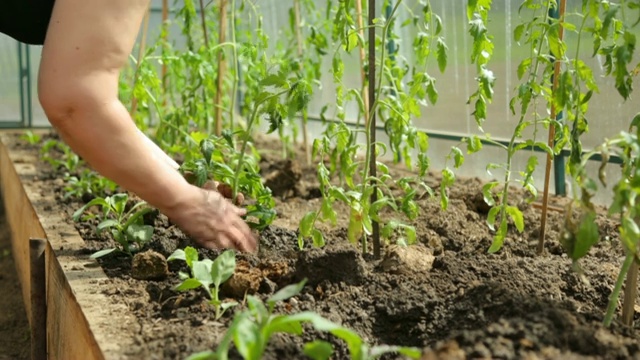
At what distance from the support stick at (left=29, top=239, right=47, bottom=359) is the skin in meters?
0.63

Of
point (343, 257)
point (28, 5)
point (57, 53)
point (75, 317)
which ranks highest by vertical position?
point (28, 5)

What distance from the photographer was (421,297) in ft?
6.26

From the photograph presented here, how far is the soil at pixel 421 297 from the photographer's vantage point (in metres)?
1.46

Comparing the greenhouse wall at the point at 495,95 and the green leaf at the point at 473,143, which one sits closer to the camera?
the green leaf at the point at 473,143

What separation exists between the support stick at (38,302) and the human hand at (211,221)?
536mm

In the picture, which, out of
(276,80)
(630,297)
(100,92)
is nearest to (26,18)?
(100,92)

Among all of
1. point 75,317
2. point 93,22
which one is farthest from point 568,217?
point 75,317

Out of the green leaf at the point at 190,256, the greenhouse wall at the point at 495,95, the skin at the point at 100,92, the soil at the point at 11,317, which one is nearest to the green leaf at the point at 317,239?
the green leaf at the point at 190,256

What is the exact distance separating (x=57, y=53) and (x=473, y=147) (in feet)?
4.14

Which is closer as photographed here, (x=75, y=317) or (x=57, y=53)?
(x=57, y=53)

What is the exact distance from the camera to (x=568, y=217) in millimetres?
1560

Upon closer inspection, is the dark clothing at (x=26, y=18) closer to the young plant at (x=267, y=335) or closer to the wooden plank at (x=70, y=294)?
the wooden plank at (x=70, y=294)

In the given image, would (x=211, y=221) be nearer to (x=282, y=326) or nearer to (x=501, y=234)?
(x=282, y=326)

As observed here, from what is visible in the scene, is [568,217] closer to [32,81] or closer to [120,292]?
[120,292]
